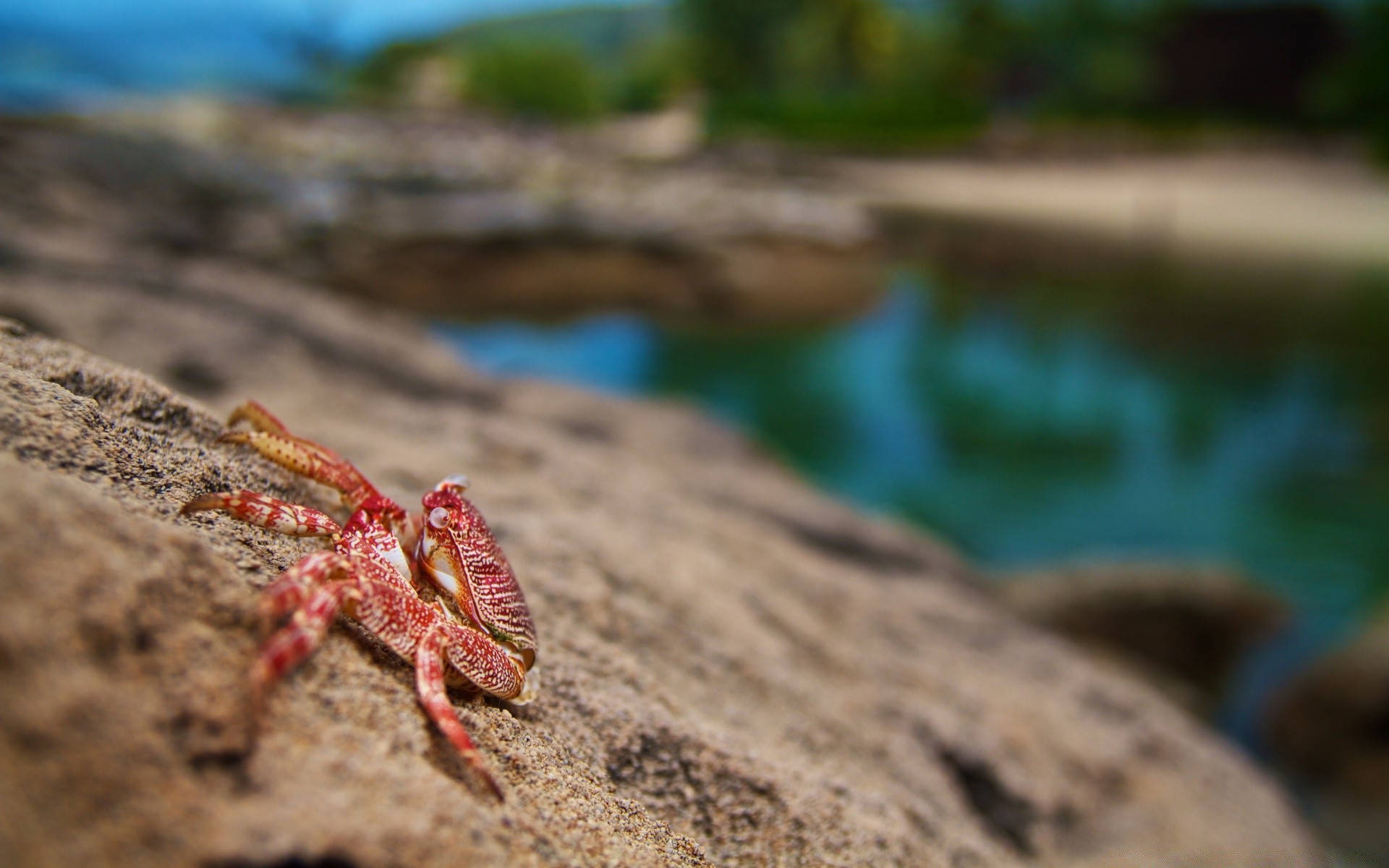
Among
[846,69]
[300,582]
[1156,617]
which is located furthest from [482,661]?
[846,69]

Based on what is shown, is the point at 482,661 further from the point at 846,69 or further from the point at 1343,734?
the point at 846,69

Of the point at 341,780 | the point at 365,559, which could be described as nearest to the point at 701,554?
the point at 365,559

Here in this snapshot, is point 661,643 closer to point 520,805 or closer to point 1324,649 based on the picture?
point 520,805

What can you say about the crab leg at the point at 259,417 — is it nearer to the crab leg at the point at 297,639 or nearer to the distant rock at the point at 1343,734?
the crab leg at the point at 297,639

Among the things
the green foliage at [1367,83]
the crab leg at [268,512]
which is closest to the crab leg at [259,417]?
the crab leg at [268,512]

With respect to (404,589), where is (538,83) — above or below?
above

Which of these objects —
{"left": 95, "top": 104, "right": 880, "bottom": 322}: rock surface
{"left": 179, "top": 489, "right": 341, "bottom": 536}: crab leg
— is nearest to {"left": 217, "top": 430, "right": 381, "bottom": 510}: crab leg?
{"left": 179, "top": 489, "right": 341, "bottom": 536}: crab leg

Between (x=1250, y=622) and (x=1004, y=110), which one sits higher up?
(x=1004, y=110)
